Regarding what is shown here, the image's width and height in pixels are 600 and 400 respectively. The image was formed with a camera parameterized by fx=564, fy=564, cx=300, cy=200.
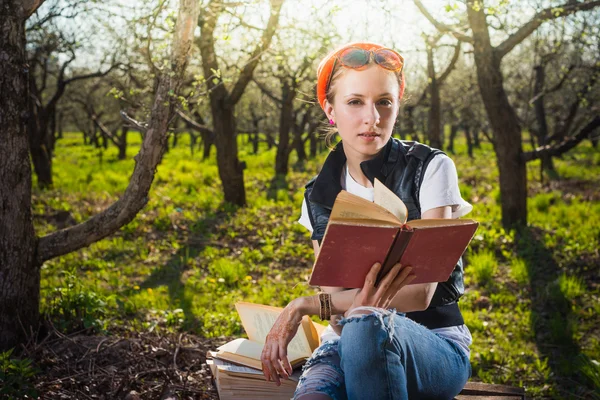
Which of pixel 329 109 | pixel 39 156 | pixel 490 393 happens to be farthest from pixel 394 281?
pixel 39 156

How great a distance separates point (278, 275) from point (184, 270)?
1.17m

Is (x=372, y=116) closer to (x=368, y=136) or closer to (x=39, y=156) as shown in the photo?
(x=368, y=136)

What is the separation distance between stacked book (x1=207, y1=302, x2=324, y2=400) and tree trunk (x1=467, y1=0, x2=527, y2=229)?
6.21 m

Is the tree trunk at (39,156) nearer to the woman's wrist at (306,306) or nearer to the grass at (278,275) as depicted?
the grass at (278,275)

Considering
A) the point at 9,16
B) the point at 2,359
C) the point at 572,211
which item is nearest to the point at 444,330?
the point at 2,359

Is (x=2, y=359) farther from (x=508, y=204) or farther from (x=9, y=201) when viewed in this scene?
(x=508, y=204)

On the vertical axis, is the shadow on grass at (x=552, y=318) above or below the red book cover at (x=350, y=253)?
below

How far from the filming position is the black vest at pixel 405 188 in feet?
8.00

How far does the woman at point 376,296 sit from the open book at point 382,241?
8 centimetres

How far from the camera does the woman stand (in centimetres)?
202

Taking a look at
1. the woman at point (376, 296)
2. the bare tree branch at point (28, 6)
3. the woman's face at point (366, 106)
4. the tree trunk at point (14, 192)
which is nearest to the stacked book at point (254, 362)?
the woman at point (376, 296)

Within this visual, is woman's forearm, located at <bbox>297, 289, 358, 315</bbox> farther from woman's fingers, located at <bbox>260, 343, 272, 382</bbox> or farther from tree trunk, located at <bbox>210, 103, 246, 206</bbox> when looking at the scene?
tree trunk, located at <bbox>210, 103, 246, 206</bbox>

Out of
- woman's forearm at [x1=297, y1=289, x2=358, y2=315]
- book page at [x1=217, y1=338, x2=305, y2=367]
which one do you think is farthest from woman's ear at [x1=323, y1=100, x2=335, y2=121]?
book page at [x1=217, y1=338, x2=305, y2=367]

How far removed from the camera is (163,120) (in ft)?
11.7
